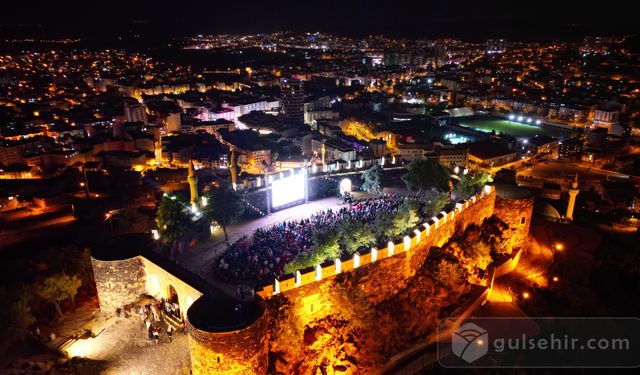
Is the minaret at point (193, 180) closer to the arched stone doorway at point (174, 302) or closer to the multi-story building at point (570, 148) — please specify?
the arched stone doorway at point (174, 302)

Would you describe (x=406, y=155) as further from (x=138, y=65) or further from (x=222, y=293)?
(x=138, y=65)

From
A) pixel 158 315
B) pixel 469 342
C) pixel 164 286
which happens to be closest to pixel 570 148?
pixel 469 342

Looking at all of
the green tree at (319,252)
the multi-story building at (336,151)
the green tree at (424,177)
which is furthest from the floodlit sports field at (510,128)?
the green tree at (319,252)

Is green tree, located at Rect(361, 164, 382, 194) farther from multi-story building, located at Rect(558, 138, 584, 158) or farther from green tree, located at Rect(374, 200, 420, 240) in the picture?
multi-story building, located at Rect(558, 138, 584, 158)

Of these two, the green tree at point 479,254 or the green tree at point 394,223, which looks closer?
the green tree at point 394,223

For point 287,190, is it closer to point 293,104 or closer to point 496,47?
point 293,104

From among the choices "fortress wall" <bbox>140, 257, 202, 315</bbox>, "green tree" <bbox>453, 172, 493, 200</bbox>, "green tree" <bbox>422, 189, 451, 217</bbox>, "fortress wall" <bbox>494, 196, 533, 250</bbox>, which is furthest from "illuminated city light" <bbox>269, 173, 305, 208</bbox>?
"fortress wall" <bbox>494, 196, 533, 250</bbox>

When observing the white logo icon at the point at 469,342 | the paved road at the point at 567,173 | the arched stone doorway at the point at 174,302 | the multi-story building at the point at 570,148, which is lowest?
the paved road at the point at 567,173
